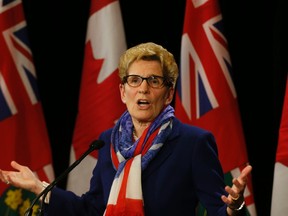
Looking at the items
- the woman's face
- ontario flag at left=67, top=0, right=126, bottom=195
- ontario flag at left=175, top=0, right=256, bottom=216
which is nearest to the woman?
the woman's face

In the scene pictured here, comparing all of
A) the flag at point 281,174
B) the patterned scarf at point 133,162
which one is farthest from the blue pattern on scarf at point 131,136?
the flag at point 281,174

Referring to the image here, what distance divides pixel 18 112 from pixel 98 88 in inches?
19.1

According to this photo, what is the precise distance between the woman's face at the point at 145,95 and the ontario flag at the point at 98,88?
155 cm

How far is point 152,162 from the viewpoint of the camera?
2092mm

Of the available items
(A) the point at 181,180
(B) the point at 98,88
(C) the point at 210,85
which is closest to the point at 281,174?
(C) the point at 210,85

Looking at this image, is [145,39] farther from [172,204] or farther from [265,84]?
[172,204]

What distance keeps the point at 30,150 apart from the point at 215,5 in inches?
Result: 53.5

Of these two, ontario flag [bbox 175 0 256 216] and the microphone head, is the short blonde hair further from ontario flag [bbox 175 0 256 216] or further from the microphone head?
ontario flag [bbox 175 0 256 216]

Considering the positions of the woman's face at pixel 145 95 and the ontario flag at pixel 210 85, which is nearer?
the woman's face at pixel 145 95

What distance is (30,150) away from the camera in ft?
12.3

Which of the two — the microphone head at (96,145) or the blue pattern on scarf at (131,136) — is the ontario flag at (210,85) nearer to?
the blue pattern on scarf at (131,136)

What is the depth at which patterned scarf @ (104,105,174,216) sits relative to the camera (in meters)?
2.03

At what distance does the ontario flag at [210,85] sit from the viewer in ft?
11.3

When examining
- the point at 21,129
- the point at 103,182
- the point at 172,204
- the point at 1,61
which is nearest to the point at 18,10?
the point at 1,61
